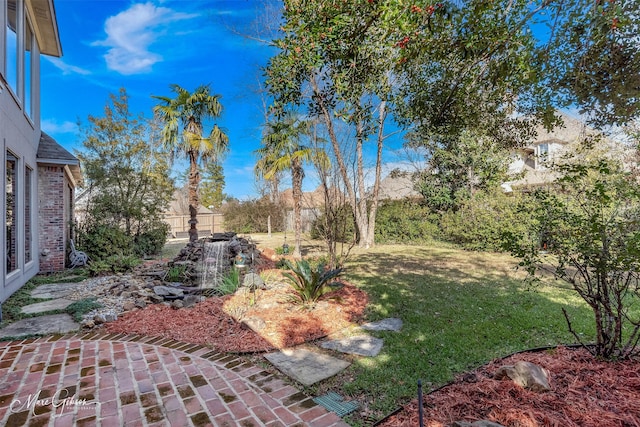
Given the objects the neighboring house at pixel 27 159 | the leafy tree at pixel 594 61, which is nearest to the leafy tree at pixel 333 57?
the leafy tree at pixel 594 61

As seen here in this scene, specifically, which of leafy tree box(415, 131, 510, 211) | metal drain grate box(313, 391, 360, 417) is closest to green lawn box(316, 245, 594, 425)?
metal drain grate box(313, 391, 360, 417)

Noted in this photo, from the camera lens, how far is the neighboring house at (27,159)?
18.0ft

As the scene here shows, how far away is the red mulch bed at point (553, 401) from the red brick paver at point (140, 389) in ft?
2.50

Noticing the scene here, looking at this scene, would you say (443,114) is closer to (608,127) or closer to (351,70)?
(351,70)

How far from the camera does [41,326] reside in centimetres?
409

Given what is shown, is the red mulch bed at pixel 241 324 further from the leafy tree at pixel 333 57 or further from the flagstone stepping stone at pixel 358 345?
the leafy tree at pixel 333 57

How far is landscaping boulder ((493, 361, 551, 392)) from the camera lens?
2391mm

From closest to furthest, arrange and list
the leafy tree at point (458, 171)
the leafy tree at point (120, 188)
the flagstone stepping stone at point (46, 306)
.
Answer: the flagstone stepping stone at point (46, 306) < the leafy tree at point (120, 188) < the leafy tree at point (458, 171)

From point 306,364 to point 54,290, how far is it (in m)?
5.76

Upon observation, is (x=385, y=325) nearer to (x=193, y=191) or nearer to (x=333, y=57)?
(x=333, y=57)

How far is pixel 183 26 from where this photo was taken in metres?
8.09

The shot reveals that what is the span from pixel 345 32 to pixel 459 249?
11217 millimetres

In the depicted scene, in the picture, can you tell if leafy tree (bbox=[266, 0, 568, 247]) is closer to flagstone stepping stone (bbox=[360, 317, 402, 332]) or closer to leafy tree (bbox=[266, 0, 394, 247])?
leafy tree (bbox=[266, 0, 394, 247])

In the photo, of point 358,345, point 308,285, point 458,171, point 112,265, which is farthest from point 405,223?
point 358,345
